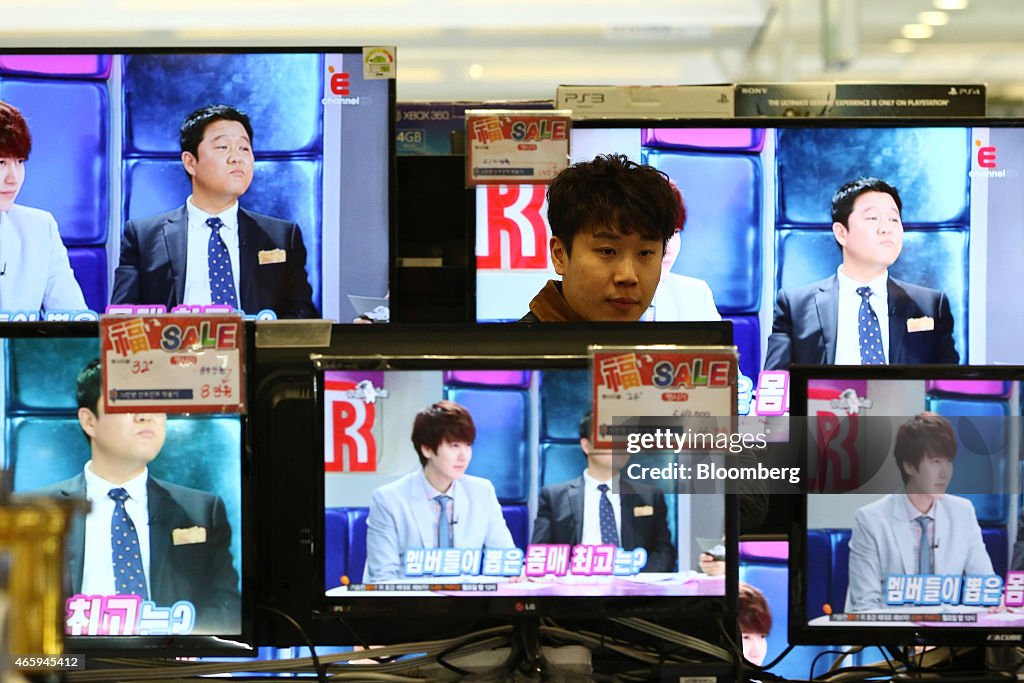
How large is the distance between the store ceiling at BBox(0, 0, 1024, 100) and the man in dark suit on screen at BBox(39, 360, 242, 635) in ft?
16.3

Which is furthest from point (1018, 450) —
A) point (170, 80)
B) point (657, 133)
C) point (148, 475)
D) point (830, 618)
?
point (170, 80)

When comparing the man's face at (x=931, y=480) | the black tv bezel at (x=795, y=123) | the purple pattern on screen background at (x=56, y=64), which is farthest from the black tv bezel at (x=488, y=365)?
the purple pattern on screen background at (x=56, y=64)

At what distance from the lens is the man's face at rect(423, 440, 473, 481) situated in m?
1.27

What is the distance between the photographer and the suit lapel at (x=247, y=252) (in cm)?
299

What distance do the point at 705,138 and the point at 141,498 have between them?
2008 millimetres

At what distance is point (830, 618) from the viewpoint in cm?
133

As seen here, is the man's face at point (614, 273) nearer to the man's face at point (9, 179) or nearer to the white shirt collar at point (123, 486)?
the white shirt collar at point (123, 486)

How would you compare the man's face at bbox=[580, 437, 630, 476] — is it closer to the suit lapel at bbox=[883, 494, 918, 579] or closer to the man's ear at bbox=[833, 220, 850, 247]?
the suit lapel at bbox=[883, 494, 918, 579]

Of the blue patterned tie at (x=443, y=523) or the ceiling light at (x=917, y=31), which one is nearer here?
the blue patterned tie at (x=443, y=523)

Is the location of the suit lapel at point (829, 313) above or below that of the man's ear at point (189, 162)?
below

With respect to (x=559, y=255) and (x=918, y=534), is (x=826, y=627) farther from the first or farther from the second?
(x=559, y=255)

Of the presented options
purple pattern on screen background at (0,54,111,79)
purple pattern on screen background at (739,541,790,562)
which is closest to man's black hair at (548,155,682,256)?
purple pattern on screen background at (739,541,790,562)

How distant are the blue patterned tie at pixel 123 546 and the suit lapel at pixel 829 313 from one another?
210cm

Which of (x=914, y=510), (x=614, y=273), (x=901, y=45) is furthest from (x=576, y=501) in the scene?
(x=901, y=45)
